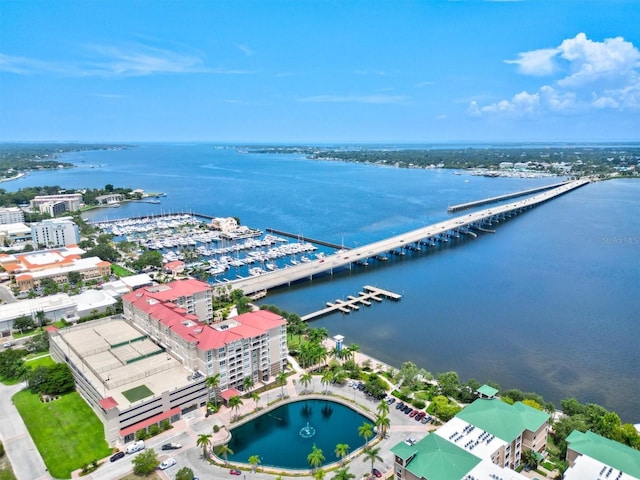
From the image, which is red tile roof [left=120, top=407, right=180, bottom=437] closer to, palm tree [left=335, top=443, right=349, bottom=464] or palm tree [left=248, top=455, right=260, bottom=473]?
palm tree [left=248, top=455, right=260, bottom=473]

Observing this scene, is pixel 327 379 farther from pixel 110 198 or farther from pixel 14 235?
pixel 110 198

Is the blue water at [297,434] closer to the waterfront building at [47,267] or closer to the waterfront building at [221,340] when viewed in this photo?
the waterfront building at [221,340]

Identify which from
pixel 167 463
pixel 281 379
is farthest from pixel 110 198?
pixel 167 463

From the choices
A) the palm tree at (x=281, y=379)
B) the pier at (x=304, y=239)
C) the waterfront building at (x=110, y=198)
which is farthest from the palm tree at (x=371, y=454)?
the waterfront building at (x=110, y=198)

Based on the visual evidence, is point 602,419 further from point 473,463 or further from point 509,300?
point 509,300

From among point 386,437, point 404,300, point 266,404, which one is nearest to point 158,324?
point 266,404
